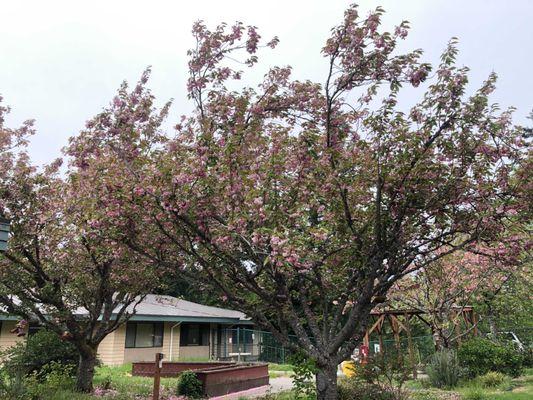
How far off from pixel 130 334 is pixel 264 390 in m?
10.1

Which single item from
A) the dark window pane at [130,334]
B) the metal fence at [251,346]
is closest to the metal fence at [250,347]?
the metal fence at [251,346]

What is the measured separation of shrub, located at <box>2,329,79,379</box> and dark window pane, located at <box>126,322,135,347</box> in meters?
8.89

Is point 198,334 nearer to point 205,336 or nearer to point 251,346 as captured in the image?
point 205,336

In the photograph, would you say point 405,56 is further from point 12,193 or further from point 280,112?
point 12,193

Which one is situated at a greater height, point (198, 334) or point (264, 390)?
point (198, 334)

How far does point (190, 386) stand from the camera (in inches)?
463

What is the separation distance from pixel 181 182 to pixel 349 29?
3.11 metres

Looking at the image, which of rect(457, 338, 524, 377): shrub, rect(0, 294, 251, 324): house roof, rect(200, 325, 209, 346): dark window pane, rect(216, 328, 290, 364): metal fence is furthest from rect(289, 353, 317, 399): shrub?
rect(200, 325, 209, 346): dark window pane

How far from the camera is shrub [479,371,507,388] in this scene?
12.6 meters

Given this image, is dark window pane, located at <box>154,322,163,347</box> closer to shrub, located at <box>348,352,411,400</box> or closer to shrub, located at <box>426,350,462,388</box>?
shrub, located at <box>426,350,462,388</box>

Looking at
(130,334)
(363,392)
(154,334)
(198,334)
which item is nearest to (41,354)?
(363,392)

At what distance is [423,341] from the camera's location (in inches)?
926

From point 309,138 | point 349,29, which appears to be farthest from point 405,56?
point 309,138

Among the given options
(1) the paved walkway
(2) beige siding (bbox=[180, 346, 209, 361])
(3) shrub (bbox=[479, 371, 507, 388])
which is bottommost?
(1) the paved walkway
